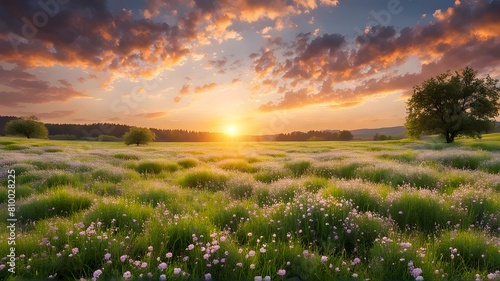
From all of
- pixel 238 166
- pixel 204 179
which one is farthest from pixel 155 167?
pixel 204 179

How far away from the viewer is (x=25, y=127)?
91.1 metres

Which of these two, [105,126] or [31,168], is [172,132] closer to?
[105,126]

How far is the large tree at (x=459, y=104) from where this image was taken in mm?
43562

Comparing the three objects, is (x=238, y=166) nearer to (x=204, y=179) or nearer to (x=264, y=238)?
(x=204, y=179)

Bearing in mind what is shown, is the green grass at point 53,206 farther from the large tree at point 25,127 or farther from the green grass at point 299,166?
the large tree at point 25,127

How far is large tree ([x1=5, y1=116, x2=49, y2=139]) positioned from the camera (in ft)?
296

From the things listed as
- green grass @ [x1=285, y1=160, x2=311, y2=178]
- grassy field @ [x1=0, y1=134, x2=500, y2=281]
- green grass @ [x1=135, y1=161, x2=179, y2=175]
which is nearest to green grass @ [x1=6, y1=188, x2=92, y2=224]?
grassy field @ [x1=0, y1=134, x2=500, y2=281]

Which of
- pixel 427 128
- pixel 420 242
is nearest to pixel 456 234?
pixel 420 242

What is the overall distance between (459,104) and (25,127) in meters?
114

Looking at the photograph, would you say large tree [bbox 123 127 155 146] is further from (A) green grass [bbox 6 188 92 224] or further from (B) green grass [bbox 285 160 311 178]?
(A) green grass [bbox 6 188 92 224]

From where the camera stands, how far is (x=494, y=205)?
646 cm

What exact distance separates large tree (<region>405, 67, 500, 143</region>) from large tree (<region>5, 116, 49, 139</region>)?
350 ft

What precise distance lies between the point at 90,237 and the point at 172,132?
649 feet

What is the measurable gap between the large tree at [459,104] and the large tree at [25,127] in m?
107
